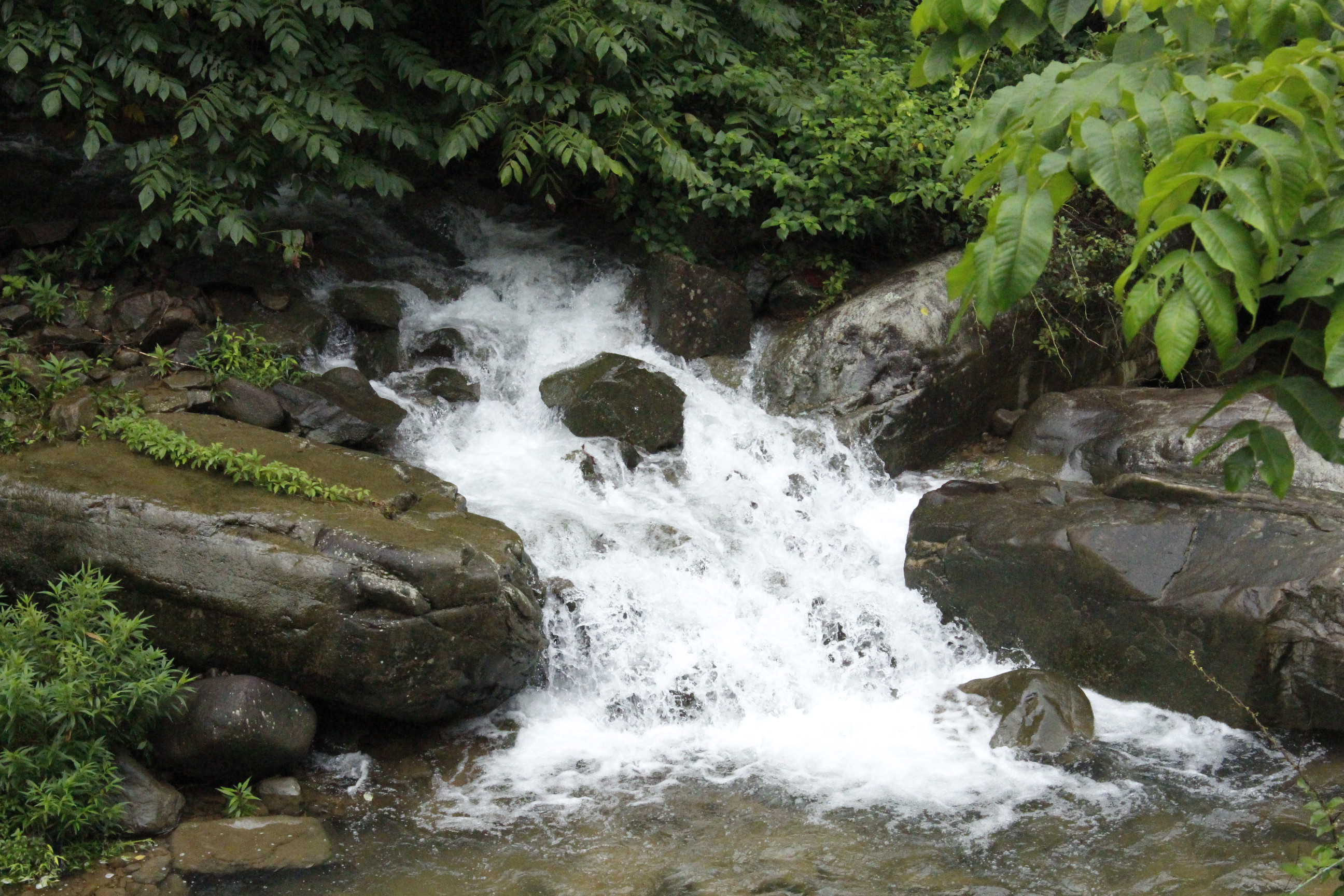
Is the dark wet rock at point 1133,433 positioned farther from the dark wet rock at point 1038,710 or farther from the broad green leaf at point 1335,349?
the broad green leaf at point 1335,349

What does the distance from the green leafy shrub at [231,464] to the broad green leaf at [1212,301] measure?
16.8 ft

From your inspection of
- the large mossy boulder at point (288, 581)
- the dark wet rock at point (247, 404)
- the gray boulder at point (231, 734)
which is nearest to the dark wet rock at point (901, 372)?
the large mossy boulder at point (288, 581)

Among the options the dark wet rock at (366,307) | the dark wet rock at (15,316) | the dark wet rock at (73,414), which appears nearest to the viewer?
the dark wet rock at (73,414)

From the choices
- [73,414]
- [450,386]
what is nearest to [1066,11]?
[73,414]

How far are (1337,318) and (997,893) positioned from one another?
344cm

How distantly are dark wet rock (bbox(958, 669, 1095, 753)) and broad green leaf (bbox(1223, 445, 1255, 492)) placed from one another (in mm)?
3668

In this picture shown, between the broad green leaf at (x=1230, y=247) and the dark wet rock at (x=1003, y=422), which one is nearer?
the broad green leaf at (x=1230, y=247)

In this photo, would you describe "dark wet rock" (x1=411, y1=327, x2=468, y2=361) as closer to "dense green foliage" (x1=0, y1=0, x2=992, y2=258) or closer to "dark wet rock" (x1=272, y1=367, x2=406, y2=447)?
"dark wet rock" (x1=272, y1=367, x2=406, y2=447)

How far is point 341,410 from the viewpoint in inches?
300

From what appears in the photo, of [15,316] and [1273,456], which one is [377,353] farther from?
[1273,456]

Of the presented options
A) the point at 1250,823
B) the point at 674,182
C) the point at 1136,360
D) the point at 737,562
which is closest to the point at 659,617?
the point at 737,562

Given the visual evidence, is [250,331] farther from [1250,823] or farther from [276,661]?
[1250,823]

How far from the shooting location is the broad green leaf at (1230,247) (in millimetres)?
1855

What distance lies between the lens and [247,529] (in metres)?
5.73
